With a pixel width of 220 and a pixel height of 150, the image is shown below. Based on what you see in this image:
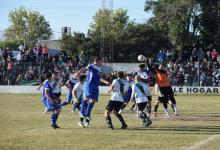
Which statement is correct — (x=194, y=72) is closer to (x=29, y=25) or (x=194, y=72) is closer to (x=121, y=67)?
(x=121, y=67)

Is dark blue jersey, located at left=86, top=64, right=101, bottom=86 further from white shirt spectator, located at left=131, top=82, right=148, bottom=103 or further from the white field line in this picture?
the white field line

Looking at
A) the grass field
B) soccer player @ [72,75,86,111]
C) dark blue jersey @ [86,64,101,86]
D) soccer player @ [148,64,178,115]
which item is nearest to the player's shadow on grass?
the grass field

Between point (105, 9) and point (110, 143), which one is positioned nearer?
point (110, 143)

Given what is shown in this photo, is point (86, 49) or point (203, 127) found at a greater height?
point (86, 49)

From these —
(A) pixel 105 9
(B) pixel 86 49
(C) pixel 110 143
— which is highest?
(A) pixel 105 9

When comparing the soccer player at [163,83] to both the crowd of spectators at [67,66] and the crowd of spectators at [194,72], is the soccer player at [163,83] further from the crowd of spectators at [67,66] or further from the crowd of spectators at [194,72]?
the crowd of spectators at [194,72]

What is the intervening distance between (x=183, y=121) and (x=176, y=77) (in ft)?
74.7

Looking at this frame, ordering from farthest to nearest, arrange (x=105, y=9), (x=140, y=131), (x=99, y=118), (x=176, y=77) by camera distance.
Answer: (x=105, y=9) → (x=176, y=77) → (x=99, y=118) → (x=140, y=131)

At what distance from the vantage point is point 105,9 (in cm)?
6309

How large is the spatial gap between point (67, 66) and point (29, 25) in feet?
231

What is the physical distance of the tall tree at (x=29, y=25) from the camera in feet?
367

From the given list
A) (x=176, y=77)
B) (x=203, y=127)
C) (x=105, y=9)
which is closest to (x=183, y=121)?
(x=203, y=127)

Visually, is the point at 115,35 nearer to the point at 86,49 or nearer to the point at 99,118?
the point at 86,49

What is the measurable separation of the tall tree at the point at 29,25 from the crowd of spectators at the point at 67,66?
66.0 metres
